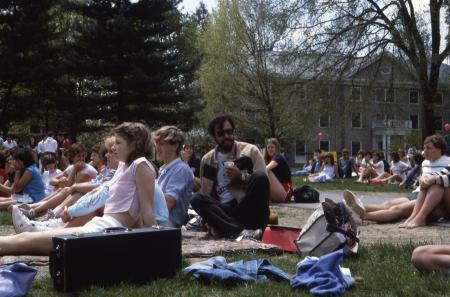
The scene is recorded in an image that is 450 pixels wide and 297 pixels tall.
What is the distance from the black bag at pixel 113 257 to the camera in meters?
3.90

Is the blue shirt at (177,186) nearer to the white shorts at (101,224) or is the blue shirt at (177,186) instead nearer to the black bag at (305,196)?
the white shorts at (101,224)

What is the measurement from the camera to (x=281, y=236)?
19.7 feet

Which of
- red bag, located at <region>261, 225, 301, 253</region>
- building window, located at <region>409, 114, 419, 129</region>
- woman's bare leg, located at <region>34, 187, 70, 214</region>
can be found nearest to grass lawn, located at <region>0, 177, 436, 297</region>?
red bag, located at <region>261, 225, 301, 253</region>

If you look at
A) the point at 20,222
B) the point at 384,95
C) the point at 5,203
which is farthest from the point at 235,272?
the point at 384,95

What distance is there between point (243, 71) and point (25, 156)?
32832 millimetres

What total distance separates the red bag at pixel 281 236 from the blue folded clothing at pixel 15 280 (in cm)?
277

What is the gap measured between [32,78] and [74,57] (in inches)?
104

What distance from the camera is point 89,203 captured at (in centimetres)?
580

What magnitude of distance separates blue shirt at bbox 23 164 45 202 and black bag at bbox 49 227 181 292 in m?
6.26

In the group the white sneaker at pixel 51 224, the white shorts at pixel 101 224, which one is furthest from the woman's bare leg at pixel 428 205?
the white sneaker at pixel 51 224

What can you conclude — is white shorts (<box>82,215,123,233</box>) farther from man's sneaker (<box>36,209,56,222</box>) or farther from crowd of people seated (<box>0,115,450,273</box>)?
man's sneaker (<box>36,209,56,222</box>)

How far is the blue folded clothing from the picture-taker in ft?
11.8

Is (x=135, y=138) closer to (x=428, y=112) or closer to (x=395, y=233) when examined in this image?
(x=395, y=233)

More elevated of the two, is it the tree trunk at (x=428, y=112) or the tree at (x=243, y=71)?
the tree at (x=243, y=71)
